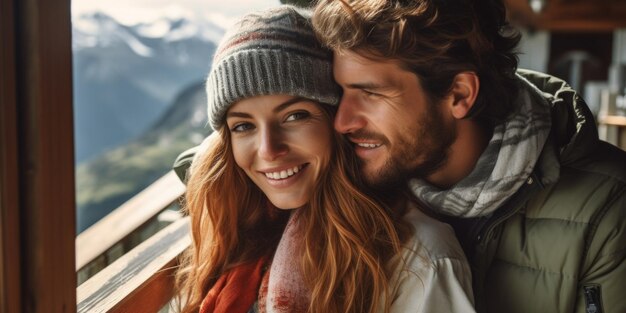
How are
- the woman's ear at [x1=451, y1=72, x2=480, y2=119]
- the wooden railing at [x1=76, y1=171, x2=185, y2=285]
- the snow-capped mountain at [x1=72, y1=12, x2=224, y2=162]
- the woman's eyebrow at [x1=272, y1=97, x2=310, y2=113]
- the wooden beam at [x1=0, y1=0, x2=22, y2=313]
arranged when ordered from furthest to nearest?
the snow-capped mountain at [x1=72, y1=12, x2=224, y2=162], the wooden railing at [x1=76, y1=171, x2=185, y2=285], the woman's ear at [x1=451, y1=72, x2=480, y2=119], the woman's eyebrow at [x1=272, y1=97, x2=310, y2=113], the wooden beam at [x1=0, y1=0, x2=22, y2=313]

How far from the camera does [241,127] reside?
55.1 inches

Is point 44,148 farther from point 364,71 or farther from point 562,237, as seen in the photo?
point 562,237

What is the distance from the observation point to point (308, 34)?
4.51ft

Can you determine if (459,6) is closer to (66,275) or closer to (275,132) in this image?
(275,132)

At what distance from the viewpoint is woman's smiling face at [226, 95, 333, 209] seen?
1.32 meters

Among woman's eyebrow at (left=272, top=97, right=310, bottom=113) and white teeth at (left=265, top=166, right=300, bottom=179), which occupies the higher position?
woman's eyebrow at (left=272, top=97, right=310, bottom=113)

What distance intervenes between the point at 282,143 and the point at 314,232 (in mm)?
235

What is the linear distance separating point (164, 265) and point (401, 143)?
0.68m

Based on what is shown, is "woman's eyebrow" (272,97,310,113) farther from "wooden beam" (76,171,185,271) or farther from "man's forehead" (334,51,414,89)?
"wooden beam" (76,171,185,271)

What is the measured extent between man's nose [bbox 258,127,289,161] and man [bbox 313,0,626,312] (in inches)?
5.6

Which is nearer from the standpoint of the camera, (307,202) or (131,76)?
(307,202)

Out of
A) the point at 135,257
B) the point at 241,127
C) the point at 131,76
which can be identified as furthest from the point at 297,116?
the point at 131,76

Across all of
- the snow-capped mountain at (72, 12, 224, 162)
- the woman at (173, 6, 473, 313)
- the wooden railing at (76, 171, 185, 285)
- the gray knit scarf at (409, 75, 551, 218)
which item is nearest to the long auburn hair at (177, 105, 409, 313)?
the woman at (173, 6, 473, 313)

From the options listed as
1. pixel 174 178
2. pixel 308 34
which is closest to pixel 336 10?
pixel 308 34
